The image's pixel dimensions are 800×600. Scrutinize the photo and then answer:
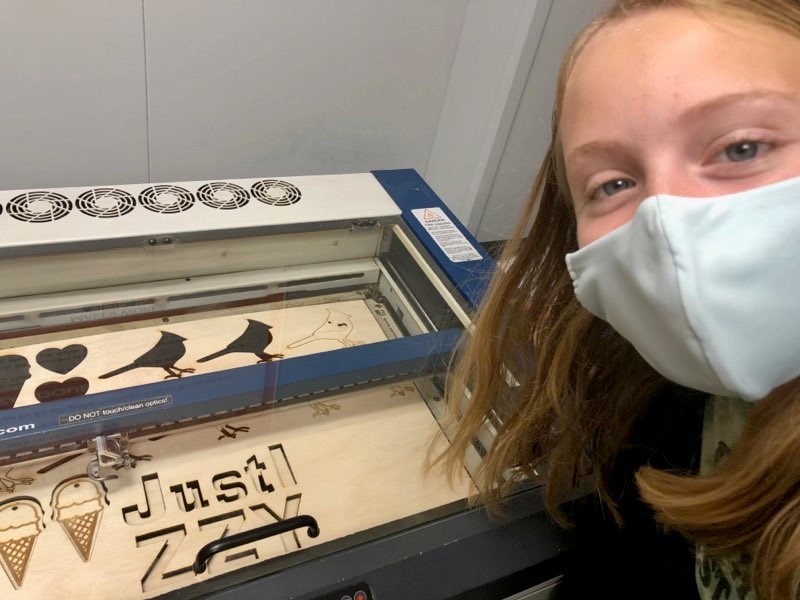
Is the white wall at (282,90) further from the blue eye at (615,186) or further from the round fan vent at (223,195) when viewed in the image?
the blue eye at (615,186)

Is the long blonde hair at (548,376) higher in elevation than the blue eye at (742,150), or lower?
higher

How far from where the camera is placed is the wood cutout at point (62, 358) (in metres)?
1.00

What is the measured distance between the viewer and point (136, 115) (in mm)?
1579

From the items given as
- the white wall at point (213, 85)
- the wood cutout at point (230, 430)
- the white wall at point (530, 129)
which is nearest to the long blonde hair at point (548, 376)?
the wood cutout at point (230, 430)

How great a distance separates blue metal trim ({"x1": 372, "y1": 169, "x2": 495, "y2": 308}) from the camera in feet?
3.97

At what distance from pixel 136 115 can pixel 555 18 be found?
1088 millimetres

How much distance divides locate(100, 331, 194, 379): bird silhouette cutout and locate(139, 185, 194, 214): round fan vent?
0.78 ft

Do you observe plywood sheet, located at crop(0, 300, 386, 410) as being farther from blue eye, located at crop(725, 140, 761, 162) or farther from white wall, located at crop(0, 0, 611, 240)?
blue eye, located at crop(725, 140, 761, 162)

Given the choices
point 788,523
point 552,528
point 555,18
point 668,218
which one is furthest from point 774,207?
point 555,18

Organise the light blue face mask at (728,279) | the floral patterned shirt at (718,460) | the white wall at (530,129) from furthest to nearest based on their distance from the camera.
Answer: the white wall at (530,129) → the floral patterned shirt at (718,460) → the light blue face mask at (728,279)

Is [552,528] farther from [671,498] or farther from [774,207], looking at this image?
[774,207]

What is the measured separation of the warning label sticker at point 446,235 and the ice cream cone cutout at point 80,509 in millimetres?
724

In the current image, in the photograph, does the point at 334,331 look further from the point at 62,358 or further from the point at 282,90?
the point at 282,90

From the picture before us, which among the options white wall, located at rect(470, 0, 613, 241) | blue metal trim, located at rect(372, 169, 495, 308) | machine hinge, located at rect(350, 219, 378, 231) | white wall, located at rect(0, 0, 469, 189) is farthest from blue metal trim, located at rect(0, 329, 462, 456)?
white wall, located at rect(0, 0, 469, 189)
